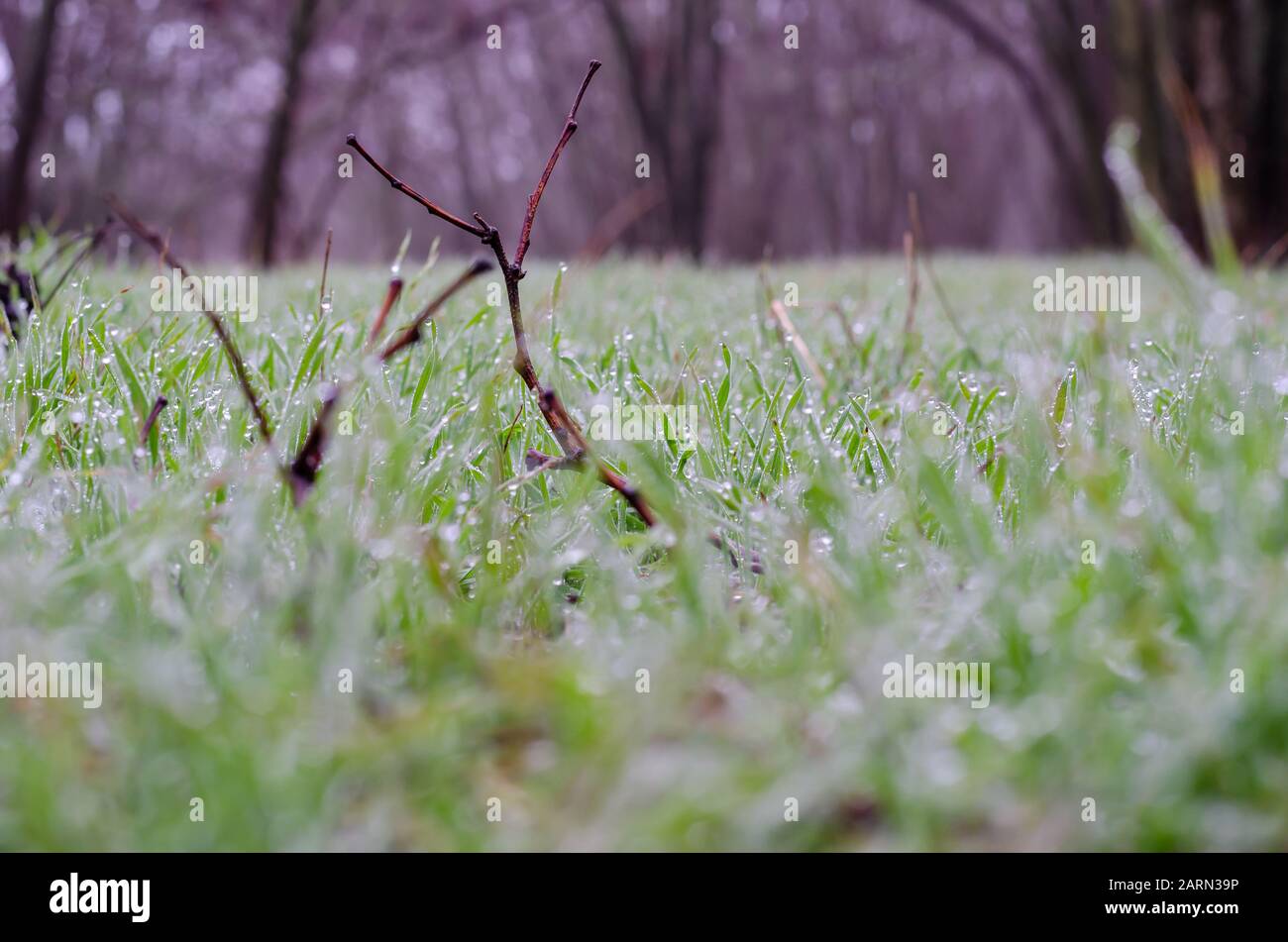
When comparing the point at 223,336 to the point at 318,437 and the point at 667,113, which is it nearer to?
the point at 318,437

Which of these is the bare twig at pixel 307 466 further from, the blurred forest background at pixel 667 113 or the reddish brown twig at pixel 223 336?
the blurred forest background at pixel 667 113

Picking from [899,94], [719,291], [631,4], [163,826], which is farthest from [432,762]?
[899,94]

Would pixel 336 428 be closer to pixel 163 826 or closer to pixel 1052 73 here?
pixel 163 826

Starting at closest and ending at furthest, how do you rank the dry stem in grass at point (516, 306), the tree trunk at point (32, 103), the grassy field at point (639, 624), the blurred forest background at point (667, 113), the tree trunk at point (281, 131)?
the grassy field at point (639, 624)
the dry stem in grass at point (516, 306)
the blurred forest background at point (667, 113)
the tree trunk at point (32, 103)
the tree trunk at point (281, 131)

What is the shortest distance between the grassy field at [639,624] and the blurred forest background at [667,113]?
428 cm

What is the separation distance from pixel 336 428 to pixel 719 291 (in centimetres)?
264

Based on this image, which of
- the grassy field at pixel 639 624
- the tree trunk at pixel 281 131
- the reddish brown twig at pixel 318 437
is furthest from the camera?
the tree trunk at pixel 281 131

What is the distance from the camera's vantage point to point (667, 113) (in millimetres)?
9422

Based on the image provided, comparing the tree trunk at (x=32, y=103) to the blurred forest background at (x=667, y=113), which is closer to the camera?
the blurred forest background at (x=667, y=113)

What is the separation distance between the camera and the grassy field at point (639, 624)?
2.46ft

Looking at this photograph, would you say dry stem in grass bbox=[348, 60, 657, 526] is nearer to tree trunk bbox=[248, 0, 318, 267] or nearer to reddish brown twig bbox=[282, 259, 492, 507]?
reddish brown twig bbox=[282, 259, 492, 507]

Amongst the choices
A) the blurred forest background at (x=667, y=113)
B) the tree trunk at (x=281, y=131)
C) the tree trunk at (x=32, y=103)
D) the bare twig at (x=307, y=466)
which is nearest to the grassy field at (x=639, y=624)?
the bare twig at (x=307, y=466)

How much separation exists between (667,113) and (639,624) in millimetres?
9056

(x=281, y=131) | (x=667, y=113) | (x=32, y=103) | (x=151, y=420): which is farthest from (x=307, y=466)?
(x=667, y=113)
